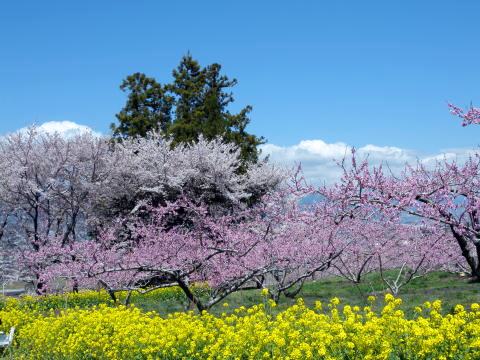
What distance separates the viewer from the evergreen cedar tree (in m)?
37.9

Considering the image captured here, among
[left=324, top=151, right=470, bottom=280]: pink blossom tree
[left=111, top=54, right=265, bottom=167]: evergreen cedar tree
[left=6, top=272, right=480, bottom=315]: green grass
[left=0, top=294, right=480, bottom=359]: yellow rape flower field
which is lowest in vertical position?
[left=6, top=272, right=480, bottom=315]: green grass

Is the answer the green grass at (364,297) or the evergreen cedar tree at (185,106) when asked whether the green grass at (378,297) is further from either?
the evergreen cedar tree at (185,106)

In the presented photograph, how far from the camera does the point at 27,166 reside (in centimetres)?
2922

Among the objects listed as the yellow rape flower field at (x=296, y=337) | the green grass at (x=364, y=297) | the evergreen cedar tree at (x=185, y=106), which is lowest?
the green grass at (x=364, y=297)

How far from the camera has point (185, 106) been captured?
39.2 metres

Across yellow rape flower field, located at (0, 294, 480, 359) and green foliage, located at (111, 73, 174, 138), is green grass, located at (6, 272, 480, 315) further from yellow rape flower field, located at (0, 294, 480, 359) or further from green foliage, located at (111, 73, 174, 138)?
green foliage, located at (111, 73, 174, 138)

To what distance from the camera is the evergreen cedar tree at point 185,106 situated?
124 ft

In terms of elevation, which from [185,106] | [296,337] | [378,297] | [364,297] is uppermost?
[185,106]

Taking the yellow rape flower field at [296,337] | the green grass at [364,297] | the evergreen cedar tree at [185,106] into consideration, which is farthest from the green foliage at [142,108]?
the yellow rape flower field at [296,337]

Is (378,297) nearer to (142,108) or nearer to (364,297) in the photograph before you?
(364,297)

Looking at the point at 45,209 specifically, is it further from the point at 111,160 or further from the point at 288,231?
the point at 288,231

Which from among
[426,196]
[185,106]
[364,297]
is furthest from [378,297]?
[185,106]

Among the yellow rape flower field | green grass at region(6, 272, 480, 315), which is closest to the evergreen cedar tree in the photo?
green grass at region(6, 272, 480, 315)

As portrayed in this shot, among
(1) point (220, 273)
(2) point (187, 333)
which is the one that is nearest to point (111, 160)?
(1) point (220, 273)
